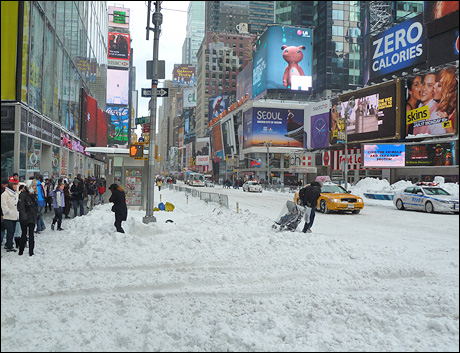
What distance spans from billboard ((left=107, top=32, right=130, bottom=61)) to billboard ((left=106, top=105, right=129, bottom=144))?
415 inches

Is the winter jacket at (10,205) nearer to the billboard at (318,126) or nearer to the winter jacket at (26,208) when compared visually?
the winter jacket at (26,208)

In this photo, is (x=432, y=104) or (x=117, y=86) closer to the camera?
(x=432, y=104)

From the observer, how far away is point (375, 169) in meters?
51.3

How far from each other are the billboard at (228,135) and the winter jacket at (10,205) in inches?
3722

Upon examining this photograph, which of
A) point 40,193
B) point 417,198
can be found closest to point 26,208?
point 40,193

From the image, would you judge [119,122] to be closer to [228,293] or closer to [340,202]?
[340,202]

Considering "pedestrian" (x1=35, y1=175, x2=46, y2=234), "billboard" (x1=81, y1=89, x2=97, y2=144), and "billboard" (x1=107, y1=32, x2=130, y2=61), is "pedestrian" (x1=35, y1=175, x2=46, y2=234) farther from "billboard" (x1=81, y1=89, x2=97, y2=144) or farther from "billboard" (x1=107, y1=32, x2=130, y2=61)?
"billboard" (x1=107, y1=32, x2=130, y2=61)

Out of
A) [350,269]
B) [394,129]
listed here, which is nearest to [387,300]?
[350,269]

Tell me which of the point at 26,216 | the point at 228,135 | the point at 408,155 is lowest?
the point at 26,216

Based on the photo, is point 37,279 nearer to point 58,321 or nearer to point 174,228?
point 58,321

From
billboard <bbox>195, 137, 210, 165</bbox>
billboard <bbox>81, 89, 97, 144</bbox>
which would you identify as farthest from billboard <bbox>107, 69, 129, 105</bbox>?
billboard <bbox>195, 137, 210, 165</bbox>

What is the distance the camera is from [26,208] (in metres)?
7.88

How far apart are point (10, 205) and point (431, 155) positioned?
43.0m

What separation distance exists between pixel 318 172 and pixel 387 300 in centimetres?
6494
